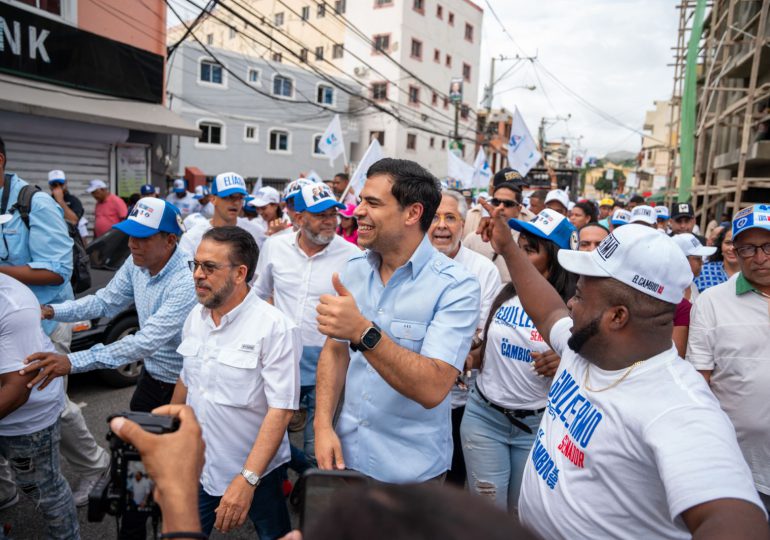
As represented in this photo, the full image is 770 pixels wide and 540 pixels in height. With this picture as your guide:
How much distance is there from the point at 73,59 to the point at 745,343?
41.2 ft

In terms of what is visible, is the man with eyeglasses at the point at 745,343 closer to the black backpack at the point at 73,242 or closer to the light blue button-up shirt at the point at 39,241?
the light blue button-up shirt at the point at 39,241

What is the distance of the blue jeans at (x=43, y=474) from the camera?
266 centimetres

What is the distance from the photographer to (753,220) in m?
2.85

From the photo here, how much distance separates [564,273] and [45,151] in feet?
37.8

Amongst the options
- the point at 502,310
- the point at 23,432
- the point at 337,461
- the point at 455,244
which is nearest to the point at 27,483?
the point at 23,432

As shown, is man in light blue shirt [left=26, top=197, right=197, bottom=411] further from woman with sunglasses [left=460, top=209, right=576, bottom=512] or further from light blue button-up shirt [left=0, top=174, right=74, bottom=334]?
woman with sunglasses [left=460, top=209, right=576, bottom=512]

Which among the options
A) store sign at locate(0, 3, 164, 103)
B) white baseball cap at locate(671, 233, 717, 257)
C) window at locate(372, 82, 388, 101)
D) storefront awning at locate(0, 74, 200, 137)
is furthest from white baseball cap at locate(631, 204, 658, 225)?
window at locate(372, 82, 388, 101)

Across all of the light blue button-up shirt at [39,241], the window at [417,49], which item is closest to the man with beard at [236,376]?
the light blue button-up shirt at [39,241]

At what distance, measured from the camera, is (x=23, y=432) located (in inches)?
104

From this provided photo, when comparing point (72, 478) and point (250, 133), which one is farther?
point (250, 133)

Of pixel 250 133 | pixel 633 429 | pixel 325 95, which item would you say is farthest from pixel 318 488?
pixel 325 95

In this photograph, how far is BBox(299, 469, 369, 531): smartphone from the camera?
1.21 meters

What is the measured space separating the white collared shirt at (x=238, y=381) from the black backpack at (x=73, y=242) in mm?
1990

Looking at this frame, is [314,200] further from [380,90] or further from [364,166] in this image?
[380,90]
